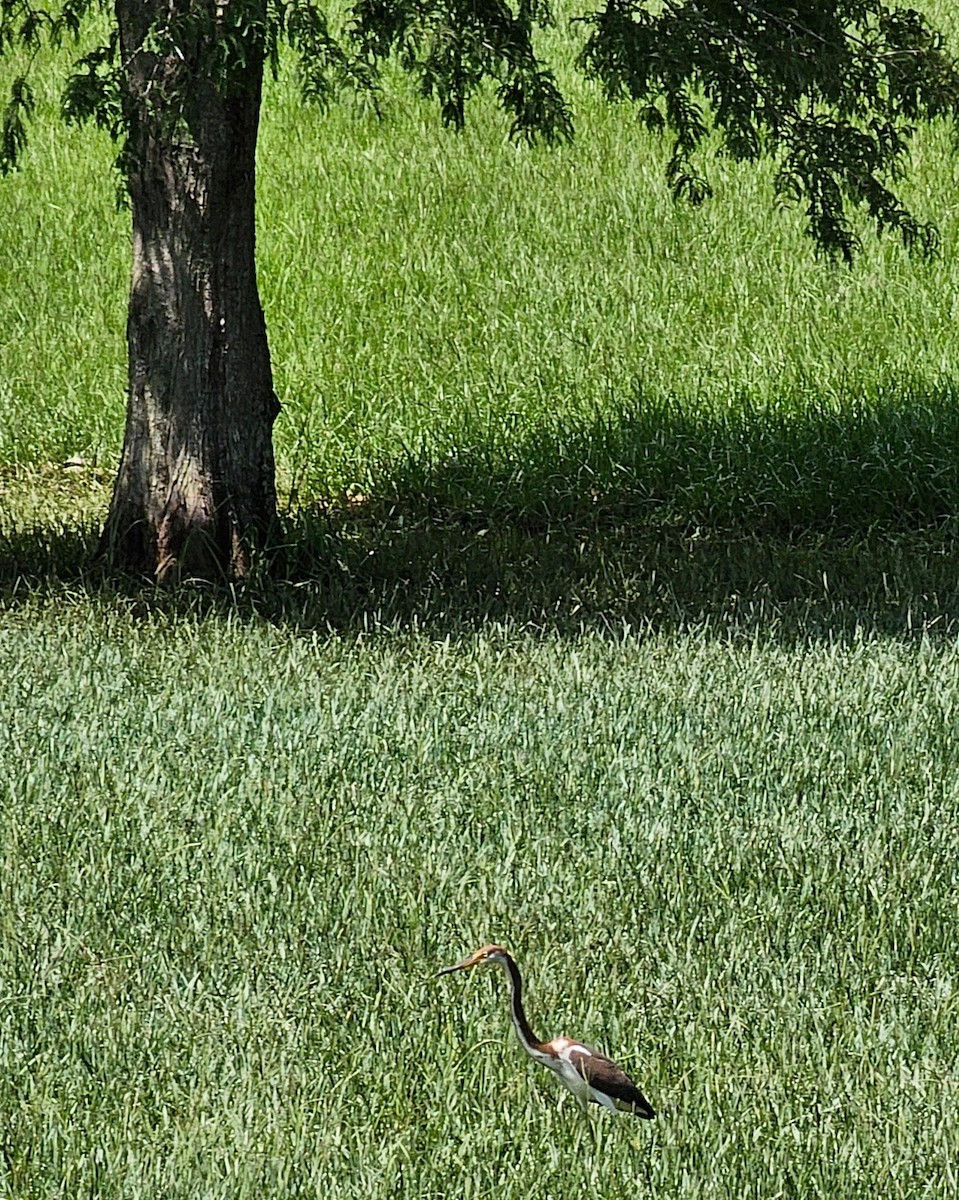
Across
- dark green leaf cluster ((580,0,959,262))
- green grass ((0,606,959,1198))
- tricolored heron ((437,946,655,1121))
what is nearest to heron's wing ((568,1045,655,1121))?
tricolored heron ((437,946,655,1121))

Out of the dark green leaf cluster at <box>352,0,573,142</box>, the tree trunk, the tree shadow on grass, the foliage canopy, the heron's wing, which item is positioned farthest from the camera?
the tree shadow on grass

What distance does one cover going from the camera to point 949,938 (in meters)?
3.93

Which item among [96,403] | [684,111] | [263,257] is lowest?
[96,403]

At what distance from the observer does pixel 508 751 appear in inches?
197

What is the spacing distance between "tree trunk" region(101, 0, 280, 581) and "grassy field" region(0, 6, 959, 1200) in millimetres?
325

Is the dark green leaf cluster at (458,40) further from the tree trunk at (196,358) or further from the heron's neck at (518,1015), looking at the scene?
the heron's neck at (518,1015)

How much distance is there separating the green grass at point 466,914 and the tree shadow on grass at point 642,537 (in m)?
0.76

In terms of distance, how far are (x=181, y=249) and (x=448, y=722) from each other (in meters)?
2.53

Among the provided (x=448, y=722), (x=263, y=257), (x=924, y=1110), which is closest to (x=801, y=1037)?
(x=924, y=1110)

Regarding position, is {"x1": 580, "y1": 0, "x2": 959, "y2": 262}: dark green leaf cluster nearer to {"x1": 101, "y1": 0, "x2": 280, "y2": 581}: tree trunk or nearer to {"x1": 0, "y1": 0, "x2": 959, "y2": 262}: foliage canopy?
{"x1": 0, "y1": 0, "x2": 959, "y2": 262}: foliage canopy

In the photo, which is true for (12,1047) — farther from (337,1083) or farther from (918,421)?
(918,421)

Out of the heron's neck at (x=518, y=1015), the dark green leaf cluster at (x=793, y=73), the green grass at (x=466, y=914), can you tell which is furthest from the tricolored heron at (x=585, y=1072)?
the dark green leaf cluster at (x=793, y=73)

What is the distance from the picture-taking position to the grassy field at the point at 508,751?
10.4ft

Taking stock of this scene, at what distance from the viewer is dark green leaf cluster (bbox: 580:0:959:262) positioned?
21.1ft
